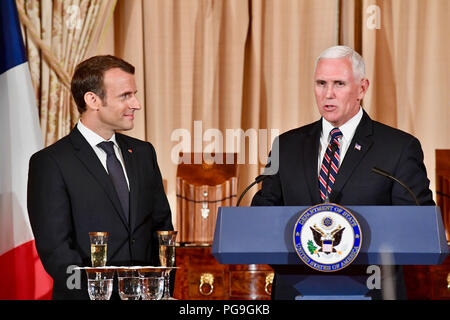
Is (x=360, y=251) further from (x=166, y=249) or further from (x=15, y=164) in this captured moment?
(x=15, y=164)

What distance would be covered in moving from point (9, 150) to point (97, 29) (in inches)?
41.3

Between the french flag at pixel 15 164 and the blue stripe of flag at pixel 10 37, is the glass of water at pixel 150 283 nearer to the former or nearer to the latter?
the french flag at pixel 15 164

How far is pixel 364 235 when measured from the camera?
1.64 m

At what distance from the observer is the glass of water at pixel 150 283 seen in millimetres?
1715

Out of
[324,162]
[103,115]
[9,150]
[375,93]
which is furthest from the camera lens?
[375,93]

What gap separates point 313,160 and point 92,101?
854 millimetres

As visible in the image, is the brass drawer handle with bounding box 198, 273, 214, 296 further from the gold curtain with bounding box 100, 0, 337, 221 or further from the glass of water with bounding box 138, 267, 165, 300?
the glass of water with bounding box 138, 267, 165, 300

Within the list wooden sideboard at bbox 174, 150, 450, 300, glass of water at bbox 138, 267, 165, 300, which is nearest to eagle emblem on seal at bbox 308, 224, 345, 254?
glass of water at bbox 138, 267, 165, 300

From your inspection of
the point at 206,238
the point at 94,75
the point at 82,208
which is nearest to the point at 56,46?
the point at 206,238

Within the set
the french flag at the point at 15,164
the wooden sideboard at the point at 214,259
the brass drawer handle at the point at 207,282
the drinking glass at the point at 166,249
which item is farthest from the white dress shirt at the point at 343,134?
the french flag at the point at 15,164

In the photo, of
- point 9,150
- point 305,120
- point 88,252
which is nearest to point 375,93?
point 305,120
